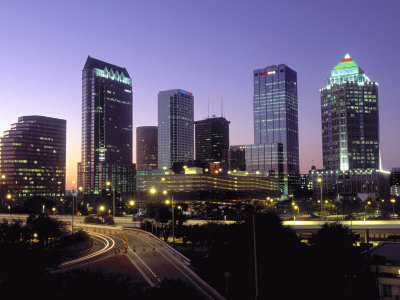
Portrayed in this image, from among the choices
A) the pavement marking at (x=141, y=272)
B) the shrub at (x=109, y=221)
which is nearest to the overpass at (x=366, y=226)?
the pavement marking at (x=141, y=272)

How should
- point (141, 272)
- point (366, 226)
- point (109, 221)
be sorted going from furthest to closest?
point (109, 221)
point (366, 226)
point (141, 272)

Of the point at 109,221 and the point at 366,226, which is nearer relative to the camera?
Result: the point at 366,226

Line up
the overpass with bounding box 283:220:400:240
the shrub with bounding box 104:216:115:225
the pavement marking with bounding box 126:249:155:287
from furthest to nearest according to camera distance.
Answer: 1. the shrub with bounding box 104:216:115:225
2. the overpass with bounding box 283:220:400:240
3. the pavement marking with bounding box 126:249:155:287

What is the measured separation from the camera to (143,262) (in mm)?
58000

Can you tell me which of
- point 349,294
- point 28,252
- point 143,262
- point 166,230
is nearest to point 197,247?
point 166,230

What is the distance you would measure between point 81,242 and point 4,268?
158 ft

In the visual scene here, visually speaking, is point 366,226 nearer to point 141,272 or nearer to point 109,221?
point 141,272

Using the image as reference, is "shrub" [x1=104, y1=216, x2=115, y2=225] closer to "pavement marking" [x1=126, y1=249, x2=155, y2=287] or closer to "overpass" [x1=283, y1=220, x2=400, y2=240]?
"overpass" [x1=283, y1=220, x2=400, y2=240]

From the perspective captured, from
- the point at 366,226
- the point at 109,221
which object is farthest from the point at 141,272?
the point at 109,221

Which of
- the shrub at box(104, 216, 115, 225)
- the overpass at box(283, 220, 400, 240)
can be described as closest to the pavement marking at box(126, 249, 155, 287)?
the overpass at box(283, 220, 400, 240)

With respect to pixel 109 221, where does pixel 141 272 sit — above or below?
above

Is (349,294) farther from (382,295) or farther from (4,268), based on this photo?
(4,268)

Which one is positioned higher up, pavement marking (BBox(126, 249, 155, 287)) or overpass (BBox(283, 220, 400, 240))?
overpass (BBox(283, 220, 400, 240))

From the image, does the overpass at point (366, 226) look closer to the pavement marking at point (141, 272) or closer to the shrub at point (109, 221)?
the pavement marking at point (141, 272)
